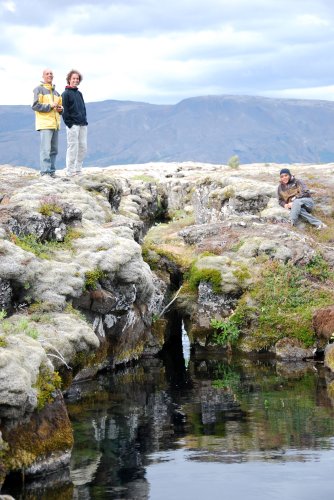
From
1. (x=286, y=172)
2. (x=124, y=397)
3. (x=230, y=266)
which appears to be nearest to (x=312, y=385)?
(x=124, y=397)

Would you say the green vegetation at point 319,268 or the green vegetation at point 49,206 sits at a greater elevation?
the green vegetation at point 49,206

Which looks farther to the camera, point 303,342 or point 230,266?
point 230,266

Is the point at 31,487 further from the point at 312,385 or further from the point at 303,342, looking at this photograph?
the point at 303,342

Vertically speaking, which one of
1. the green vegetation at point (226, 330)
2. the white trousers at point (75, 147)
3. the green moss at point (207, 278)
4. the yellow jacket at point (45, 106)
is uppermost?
the yellow jacket at point (45, 106)

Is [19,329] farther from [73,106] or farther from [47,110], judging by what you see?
[73,106]

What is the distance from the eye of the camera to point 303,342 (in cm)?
3419

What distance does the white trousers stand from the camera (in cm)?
3984

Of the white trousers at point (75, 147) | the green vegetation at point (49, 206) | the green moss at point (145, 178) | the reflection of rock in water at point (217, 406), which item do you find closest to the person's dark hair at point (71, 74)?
the white trousers at point (75, 147)

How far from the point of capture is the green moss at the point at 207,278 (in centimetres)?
3662

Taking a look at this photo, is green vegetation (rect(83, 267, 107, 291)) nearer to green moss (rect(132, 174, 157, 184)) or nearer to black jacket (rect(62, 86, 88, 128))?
black jacket (rect(62, 86, 88, 128))

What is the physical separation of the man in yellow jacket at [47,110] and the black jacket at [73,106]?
757 millimetres

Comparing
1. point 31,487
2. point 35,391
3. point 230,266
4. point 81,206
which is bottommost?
point 31,487

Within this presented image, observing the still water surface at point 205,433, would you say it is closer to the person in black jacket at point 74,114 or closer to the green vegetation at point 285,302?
the green vegetation at point 285,302

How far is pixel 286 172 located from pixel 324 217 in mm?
6196
